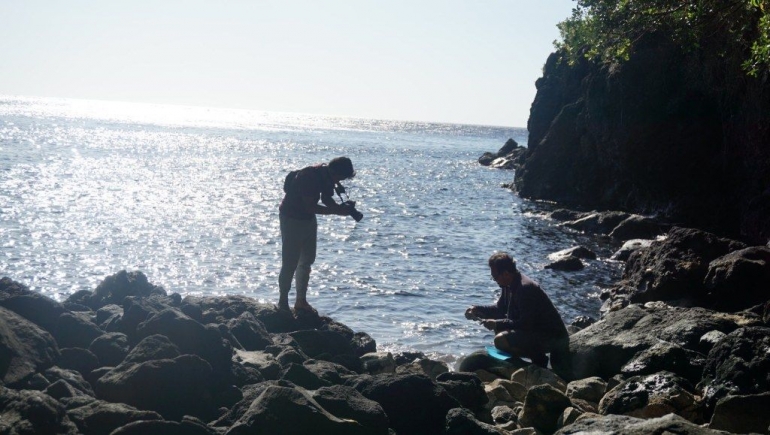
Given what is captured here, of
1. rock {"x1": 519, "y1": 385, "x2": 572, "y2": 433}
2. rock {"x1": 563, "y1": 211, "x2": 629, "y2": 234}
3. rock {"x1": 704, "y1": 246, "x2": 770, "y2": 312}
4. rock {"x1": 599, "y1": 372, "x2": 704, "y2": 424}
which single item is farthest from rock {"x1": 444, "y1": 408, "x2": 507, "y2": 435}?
rock {"x1": 563, "y1": 211, "x2": 629, "y2": 234}

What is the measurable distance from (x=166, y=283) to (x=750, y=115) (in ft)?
60.6

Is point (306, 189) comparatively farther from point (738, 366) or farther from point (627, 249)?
point (627, 249)

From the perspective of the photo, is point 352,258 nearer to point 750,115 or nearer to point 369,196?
point 750,115

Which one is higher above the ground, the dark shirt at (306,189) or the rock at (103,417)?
the dark shirt at (306,189)

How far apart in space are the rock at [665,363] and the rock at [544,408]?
1.16 m

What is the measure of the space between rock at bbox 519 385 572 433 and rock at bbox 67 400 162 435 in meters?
3.95

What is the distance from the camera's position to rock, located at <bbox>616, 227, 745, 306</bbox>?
50.5 ft

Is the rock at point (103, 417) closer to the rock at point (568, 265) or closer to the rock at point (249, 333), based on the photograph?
the rock at point (249, 333)

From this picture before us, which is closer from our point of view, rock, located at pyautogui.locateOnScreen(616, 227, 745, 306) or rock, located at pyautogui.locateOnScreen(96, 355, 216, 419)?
rock, located at pyautogui.locateOnScreen(96, 355, 216, 419)

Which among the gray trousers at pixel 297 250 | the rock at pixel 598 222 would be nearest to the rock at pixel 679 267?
the gray trousers at pixel 297 250

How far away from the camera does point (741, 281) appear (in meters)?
13.8

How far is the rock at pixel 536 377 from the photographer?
32.0ft

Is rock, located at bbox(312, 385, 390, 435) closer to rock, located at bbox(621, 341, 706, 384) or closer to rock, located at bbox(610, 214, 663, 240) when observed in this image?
rock, located at bbox(621, 341, 706, 384)

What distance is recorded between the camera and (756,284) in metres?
13.7
